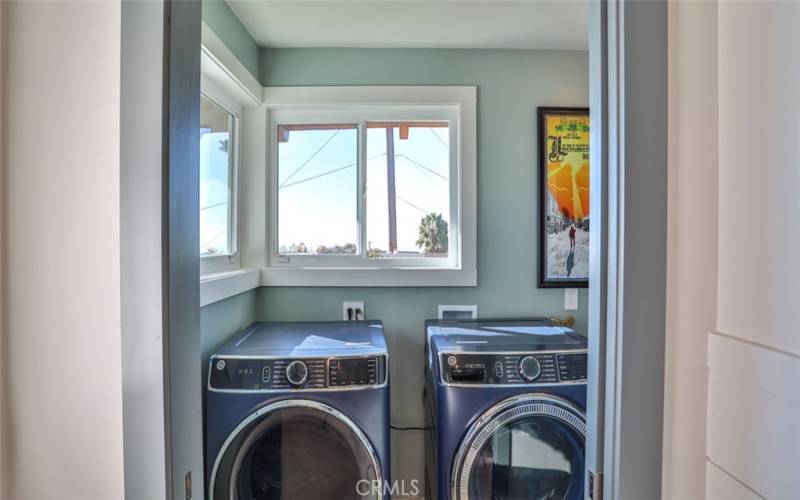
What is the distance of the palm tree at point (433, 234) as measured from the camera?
1.86 metres

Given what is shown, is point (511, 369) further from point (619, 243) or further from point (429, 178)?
point (429, 178)

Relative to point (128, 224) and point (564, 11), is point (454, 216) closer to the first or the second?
point (564, 11)

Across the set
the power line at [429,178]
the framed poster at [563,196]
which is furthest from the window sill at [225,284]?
the framed poster at [563,196]

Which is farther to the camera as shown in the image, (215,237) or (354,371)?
(215,237)

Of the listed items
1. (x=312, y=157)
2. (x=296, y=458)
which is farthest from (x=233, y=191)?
(x=296, y=458)

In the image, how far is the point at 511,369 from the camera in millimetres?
1269

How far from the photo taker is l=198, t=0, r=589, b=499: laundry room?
1.65 metres

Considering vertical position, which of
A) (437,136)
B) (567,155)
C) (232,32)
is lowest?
(567,155)

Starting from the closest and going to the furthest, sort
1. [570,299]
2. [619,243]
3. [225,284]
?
1. [619,243]
2. [225,284]
3. [570,299]

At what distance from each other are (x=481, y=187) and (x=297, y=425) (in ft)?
4.40

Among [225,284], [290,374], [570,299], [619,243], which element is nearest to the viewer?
[619,243]

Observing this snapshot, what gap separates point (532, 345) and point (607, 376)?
82 centimetres

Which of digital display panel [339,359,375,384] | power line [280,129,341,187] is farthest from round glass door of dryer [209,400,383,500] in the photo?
power line [280,129,341,187]

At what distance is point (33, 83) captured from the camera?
56cm
